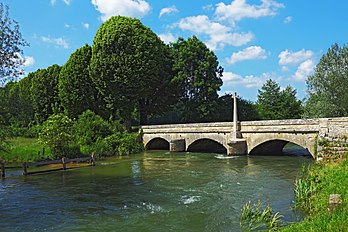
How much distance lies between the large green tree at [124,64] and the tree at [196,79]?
132 inches

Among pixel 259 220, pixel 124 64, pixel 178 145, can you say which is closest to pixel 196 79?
pixel 124 64

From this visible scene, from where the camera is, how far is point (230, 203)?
540 inches

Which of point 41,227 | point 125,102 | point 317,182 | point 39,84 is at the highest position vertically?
point 39,84

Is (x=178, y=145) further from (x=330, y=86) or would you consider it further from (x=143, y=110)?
(x=330, y=86)

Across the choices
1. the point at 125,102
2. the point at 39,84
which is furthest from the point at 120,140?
the point at 39,84

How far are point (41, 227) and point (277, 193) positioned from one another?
Result: 951 centimetres

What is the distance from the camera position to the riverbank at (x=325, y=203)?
7.31 m

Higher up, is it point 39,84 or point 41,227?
point 39,84

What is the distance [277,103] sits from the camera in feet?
184

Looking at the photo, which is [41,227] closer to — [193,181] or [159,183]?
[159,183]

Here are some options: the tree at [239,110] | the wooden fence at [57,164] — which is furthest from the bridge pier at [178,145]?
the tree at [239,110]

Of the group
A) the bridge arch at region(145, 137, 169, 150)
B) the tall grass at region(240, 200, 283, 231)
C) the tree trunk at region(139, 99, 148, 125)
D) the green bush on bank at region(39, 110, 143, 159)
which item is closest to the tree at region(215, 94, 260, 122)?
the bridge arch at region(145, 137, 169, 150)

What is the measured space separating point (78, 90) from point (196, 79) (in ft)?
50.0

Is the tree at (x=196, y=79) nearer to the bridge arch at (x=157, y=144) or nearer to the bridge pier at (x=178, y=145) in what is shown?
the bridge arch at (x=157, y=144)
